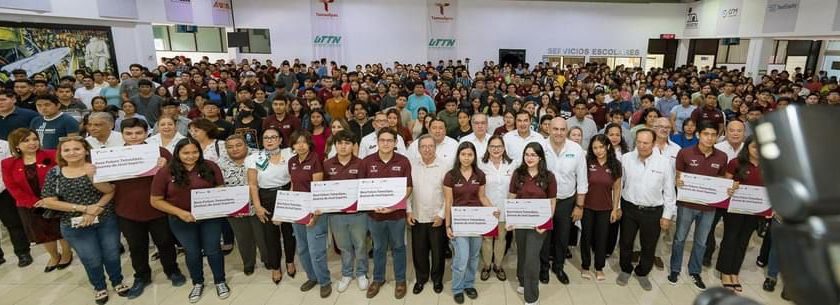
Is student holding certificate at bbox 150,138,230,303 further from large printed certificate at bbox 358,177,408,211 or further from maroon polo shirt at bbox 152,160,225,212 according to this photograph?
large printed certificate at bbox 358,177,408,211

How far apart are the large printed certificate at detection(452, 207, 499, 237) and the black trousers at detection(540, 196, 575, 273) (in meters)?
0.65

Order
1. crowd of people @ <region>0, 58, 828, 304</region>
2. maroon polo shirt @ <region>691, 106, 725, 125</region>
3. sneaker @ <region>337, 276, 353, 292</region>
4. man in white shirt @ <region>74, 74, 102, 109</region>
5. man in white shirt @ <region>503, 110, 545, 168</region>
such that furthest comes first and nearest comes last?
1. man in white shirt @ <region>74, 74, 102, 109</region>
2. maroon polo shirt @ <region>691, 106, 725, 125</region>
3. man in white shirt @ <region>503, 110, 545, 168</region>
4. sneaker @ <region>337, 276, 353, 292</region>
5. crowd of people @ <region>0, 58, 828, 304</region>

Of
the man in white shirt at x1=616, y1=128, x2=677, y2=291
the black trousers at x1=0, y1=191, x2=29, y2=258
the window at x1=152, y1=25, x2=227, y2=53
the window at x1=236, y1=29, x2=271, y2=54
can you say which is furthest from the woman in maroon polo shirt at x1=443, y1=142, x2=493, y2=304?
the window at x1=152, y1=25, x2=227, y2=53

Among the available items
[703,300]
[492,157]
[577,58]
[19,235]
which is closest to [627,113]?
[492,157]

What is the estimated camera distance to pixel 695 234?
12.2 feet

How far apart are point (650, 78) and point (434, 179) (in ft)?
34.1

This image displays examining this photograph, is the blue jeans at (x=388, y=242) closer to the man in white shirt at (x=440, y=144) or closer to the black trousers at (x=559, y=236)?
the man in white shirt at (x=440, y=144)

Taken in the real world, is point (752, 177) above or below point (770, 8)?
below

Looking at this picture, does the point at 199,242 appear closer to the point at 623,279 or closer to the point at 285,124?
the point at 285,124

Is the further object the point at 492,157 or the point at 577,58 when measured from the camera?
the point at 577,58

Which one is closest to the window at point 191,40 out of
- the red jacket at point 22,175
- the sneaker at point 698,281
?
the red jacket at point 22,175

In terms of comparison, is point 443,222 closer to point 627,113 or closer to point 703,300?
point 703,300

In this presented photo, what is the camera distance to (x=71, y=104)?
6430 millimetres

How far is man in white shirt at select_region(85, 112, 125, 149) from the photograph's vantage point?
4.10 m
